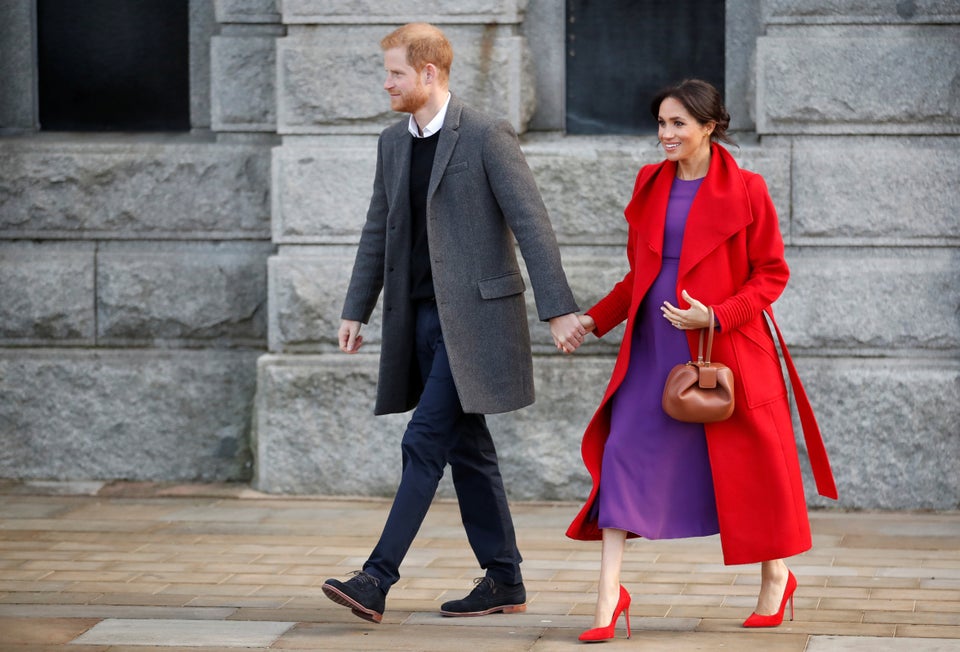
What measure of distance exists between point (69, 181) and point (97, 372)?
0.90m

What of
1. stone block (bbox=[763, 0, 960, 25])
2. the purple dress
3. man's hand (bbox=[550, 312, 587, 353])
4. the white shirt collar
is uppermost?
stone block (bbox=[763, 0, 960, 25])

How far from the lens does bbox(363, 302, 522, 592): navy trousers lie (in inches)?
188

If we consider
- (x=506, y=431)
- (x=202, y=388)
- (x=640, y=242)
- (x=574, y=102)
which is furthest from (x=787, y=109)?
(x=202, y=388)

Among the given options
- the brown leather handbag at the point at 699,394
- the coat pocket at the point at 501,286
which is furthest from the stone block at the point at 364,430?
the brown leather handbag at the point at 699,394

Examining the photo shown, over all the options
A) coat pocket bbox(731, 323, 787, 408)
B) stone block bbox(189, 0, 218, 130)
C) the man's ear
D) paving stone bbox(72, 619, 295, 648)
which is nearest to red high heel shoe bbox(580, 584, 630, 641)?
coat pocket bbox(731, 323, 787, 408)

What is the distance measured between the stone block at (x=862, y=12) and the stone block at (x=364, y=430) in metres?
1.67

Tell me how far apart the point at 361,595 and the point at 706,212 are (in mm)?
1490

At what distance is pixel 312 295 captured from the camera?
7016mm

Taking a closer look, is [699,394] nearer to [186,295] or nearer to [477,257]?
[477,257]

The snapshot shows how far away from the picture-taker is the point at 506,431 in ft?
22.7

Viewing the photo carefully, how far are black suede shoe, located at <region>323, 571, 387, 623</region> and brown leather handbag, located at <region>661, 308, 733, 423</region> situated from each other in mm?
1004

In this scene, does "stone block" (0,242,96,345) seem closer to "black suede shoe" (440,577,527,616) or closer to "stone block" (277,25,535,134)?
"stone block" (277,25,535,134)

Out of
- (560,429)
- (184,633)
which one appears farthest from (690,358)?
(560,429)

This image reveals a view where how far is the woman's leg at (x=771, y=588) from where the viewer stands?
4.72 m
